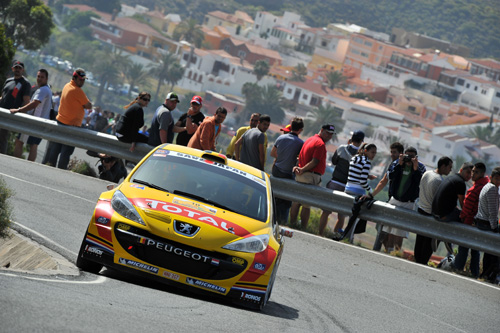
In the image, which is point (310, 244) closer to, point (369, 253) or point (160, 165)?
point (369, 253)

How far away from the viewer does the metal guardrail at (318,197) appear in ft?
39.3

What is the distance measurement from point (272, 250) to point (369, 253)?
202 inches

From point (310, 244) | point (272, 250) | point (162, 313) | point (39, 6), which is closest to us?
point (162, 313)

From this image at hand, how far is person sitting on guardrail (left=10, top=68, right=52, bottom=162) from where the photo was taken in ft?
48.2

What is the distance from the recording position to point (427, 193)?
12.3 metres

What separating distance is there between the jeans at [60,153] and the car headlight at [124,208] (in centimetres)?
797

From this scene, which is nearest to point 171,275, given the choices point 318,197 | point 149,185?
point 149,185

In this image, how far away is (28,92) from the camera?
1527 centimetres

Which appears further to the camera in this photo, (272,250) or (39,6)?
(39,6)

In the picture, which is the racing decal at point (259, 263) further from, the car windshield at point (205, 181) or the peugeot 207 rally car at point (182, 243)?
the car windshield at point (205, 181)

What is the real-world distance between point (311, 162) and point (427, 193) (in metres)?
1.86

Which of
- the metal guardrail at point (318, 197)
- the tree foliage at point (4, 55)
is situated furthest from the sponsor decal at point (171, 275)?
the tree foliage at point (4, 55)

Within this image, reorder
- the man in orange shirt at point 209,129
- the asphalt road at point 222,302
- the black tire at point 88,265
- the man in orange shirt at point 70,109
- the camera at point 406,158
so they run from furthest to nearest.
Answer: the man in orange shirt at point 70,109
the man in orange shirt at point 209,129
the camera at point 406,158
the black tire at point 88,265
the asphalt road at point 222,302

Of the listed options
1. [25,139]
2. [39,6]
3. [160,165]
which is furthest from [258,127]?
[39,6]
